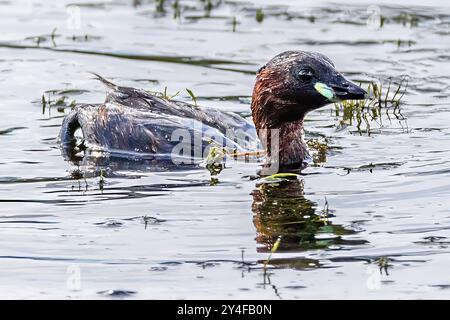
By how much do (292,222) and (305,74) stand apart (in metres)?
2.23

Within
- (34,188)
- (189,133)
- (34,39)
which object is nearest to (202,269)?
(34,188)

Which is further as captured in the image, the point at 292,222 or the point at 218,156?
the point at 218,156

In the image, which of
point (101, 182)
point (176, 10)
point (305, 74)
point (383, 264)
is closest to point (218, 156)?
point (305, 74)

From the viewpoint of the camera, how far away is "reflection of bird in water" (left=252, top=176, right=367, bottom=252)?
923cm

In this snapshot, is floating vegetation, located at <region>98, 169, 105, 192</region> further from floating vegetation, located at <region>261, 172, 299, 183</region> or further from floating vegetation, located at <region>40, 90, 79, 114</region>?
floating vegetation, located at <region>40, 90, 79, 114</region>

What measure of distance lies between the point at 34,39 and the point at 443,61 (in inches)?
209

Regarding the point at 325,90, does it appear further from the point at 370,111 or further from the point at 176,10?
the point at 176,10

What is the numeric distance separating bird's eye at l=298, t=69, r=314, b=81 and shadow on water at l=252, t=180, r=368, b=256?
1.04 m

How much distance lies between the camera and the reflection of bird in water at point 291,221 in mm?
9227

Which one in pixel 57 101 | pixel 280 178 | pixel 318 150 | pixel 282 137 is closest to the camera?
pixel 280 178

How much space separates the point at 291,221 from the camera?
9.92 metres

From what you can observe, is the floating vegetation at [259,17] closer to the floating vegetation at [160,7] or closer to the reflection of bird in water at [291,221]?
the floating vegetation at [160,7]

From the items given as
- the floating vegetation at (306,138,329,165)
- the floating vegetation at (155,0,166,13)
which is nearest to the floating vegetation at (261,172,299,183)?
the floating vegetation at (306,138,329,165)

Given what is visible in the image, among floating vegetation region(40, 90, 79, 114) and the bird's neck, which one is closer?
the bird's neck
